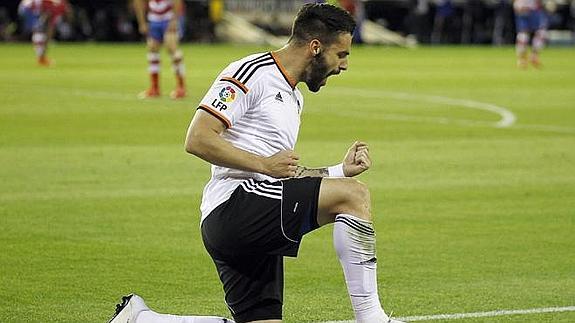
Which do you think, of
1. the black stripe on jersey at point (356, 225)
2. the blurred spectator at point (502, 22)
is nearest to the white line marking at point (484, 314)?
the black stripe on jersey at point (356, 225)

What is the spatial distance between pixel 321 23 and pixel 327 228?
4.97 meters

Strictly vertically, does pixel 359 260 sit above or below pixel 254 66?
below

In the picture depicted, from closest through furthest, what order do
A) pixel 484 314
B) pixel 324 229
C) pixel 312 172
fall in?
pixel 312 172 → pixel 484 314 → pixel 324 229

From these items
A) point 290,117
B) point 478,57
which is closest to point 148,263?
point 290,117

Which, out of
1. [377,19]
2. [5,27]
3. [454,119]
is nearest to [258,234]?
[454,119]

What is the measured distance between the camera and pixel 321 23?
7.23 meters

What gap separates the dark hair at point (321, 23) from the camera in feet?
23.7

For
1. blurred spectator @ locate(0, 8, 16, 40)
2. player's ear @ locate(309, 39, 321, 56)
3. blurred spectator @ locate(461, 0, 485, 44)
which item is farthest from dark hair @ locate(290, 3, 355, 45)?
blurred spectator @ locate(461, 0, 485, 44)

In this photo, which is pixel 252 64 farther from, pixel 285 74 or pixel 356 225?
pixel 356 225

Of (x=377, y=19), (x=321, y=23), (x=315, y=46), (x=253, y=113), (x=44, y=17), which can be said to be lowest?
(x=377, y=19)

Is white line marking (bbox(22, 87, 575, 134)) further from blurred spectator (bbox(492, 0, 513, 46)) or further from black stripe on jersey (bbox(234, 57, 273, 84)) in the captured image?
blurred spectator (bbox(492, 0, 513, 46))

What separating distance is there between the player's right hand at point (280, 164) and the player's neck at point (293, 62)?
0.42 meters

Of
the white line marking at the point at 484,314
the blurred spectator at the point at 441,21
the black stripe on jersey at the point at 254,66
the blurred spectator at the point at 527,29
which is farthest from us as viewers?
the blurred spectator at the point at 441,21

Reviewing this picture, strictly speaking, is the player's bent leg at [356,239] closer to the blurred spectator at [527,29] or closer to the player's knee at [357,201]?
the player's knee at [357,201]
